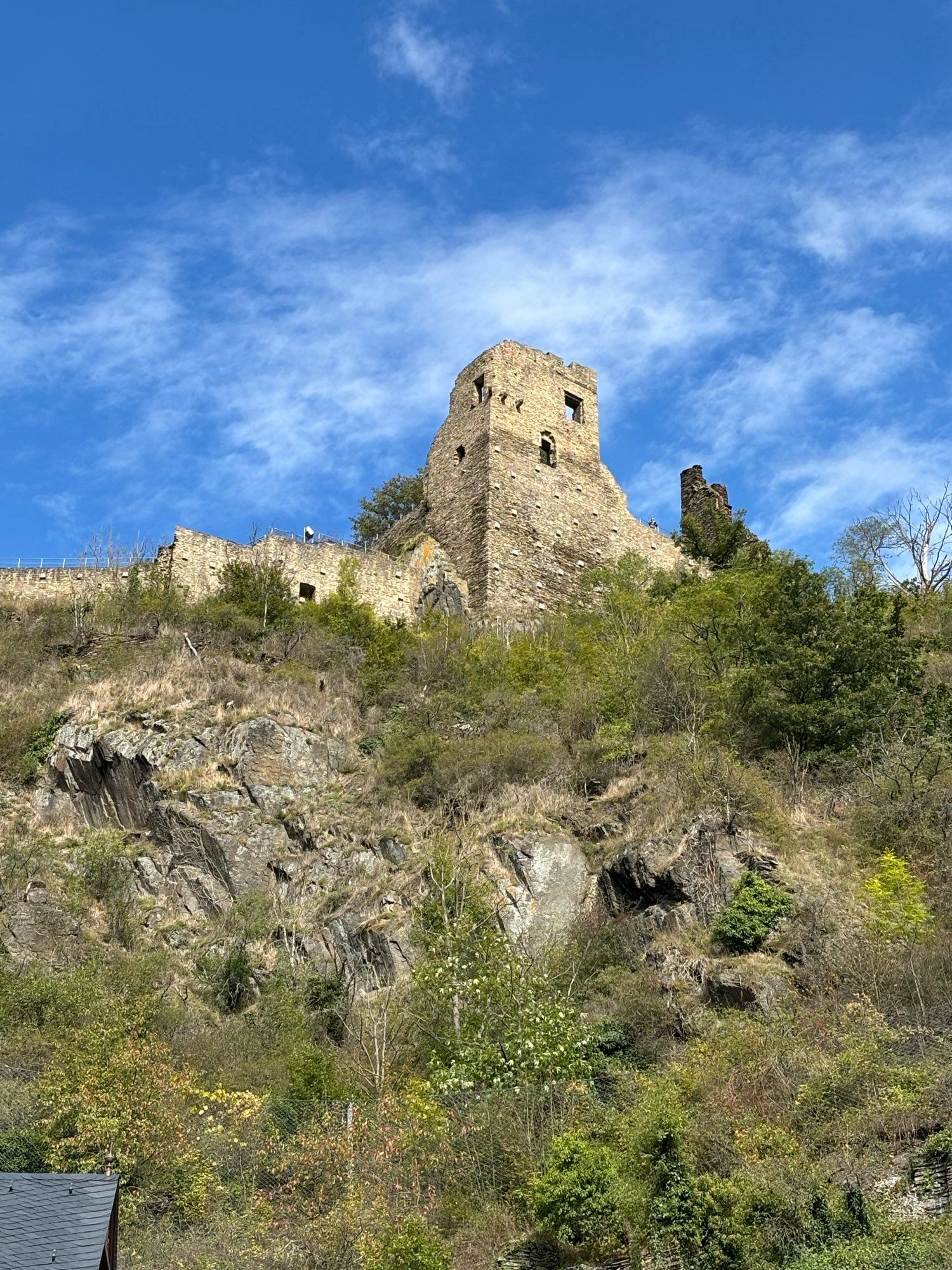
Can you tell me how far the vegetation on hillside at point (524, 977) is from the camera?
49.8 feet

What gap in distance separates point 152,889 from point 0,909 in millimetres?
2788

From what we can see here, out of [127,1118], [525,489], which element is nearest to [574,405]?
[525,489]

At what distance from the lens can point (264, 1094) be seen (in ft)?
59.4

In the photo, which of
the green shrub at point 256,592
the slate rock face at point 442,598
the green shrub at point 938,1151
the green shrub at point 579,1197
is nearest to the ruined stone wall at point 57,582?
the green shrub at point 256,592

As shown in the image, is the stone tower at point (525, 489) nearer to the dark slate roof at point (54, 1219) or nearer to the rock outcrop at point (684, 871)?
the rock outcrop at point (684, 871)

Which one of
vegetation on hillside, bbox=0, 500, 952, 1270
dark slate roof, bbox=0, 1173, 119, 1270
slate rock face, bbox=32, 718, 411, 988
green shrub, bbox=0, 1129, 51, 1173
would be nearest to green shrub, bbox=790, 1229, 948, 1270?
vegetation on hillside, bbox=0, 500, 952, 1270

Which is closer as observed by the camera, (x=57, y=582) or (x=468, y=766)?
(x=468, y=766)

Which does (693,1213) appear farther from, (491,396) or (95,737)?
(491,396)

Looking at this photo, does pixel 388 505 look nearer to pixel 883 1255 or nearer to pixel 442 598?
pixel 442 598

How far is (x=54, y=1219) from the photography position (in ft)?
40.3

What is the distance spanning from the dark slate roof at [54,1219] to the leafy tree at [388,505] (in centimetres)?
3228

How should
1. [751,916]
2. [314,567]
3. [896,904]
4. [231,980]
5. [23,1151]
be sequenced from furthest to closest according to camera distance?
[314,567] → [231,980] → [751,916] → [896,904] → [23,1151]

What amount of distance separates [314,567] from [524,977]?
16.5 meters

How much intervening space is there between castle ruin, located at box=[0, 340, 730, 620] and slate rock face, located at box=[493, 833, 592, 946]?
11.2m
